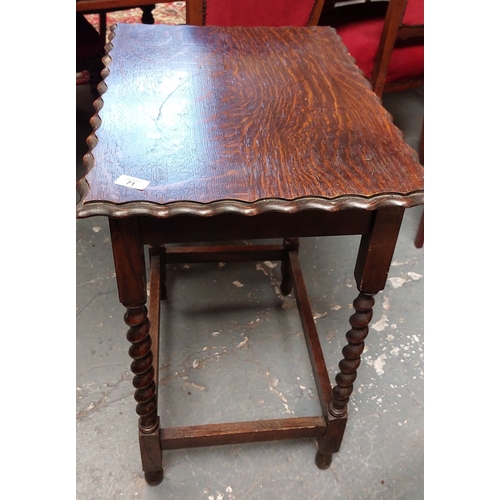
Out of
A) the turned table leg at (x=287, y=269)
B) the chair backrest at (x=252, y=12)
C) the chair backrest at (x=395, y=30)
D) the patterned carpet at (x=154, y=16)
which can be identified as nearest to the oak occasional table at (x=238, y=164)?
the chair backrest at (x=252, y=12)

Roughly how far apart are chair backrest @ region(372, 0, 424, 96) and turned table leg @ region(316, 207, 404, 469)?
3.54 feet

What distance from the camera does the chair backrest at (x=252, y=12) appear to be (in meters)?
1.38

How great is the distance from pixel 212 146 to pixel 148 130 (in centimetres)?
12

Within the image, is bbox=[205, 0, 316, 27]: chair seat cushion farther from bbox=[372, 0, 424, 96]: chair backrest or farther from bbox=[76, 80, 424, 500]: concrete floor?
bbox=[76, 80, 424, 500]: concrete floor

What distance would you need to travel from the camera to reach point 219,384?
1.25 meters

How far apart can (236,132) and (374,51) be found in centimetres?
111

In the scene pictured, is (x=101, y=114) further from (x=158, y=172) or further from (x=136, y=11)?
(x=136, y=11)

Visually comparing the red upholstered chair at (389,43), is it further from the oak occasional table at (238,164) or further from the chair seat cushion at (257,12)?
the oak occasional table at (238,164)

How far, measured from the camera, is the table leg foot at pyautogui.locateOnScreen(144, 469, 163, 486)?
1.04 metres

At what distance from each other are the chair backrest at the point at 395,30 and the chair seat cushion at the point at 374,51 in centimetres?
3

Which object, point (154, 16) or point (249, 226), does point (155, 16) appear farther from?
point (249, 226)

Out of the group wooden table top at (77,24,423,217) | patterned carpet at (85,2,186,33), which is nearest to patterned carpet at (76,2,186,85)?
patterned carpet at (85,2,186,33)

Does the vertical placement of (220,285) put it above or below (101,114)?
below
